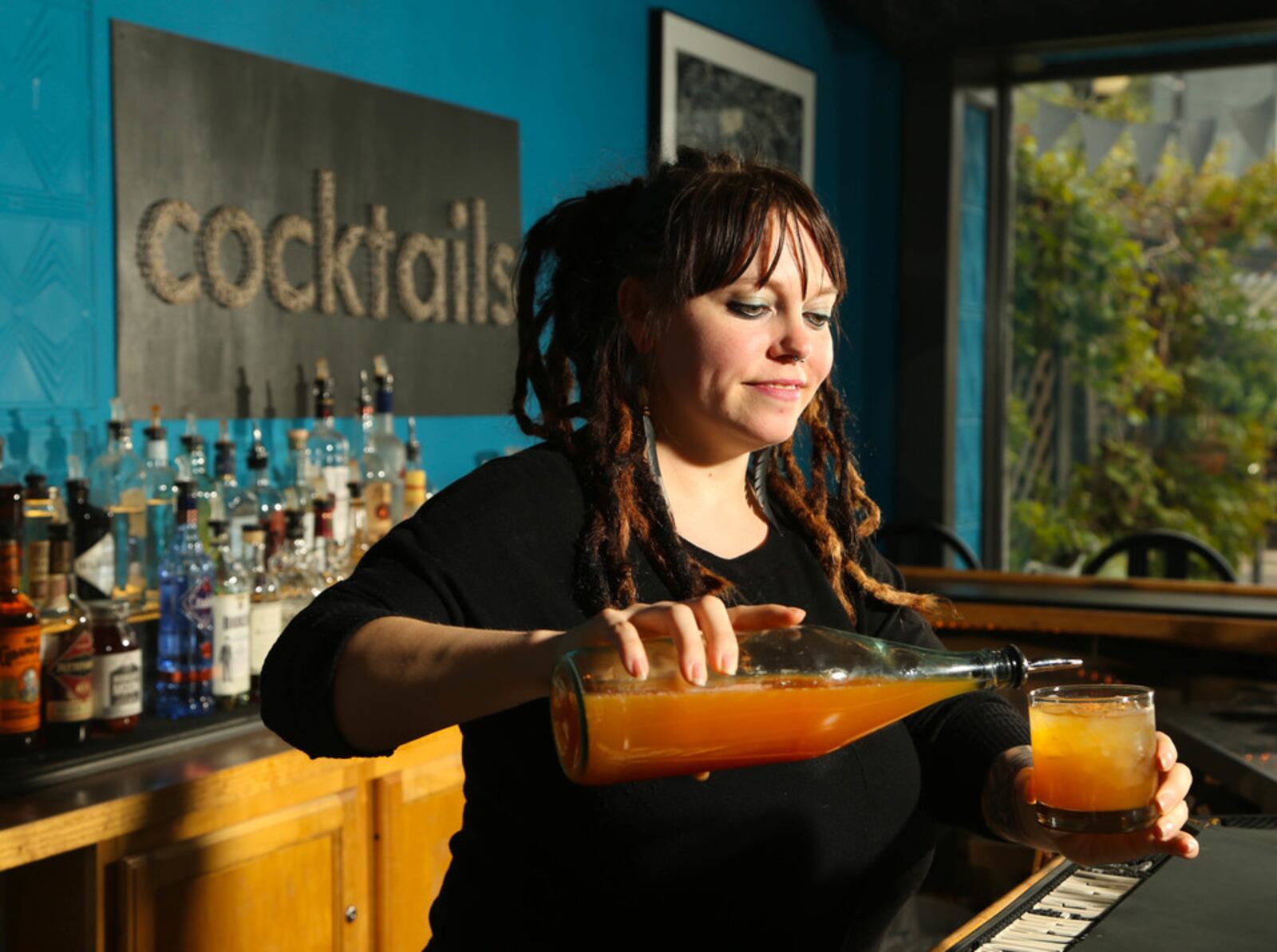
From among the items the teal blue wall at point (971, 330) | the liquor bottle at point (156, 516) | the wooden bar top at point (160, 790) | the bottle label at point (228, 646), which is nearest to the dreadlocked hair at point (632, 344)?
the wooden bar top at point (160, 790)

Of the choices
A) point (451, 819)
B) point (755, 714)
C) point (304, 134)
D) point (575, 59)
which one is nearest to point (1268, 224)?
point (575, 59)

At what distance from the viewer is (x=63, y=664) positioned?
196cm

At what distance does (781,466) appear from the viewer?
1.56m

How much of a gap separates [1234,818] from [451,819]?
1.38 metres

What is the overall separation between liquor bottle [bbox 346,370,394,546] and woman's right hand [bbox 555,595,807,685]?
1.98 meters

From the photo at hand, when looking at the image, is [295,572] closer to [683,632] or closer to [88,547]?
[88,547]

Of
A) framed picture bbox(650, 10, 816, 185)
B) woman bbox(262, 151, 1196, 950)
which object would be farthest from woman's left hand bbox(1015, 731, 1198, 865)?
framed picture bbox(650, 10, 816, 185)

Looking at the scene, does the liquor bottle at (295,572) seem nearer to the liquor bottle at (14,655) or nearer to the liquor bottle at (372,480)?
the liquor bottle at (372,480)

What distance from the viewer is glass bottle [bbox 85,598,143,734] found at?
6.59ft

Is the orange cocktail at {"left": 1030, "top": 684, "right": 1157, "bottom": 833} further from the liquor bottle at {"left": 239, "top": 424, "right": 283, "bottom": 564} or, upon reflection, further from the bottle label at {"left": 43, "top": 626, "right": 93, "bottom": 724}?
the liquor bottle at {"left": 239, "top": 424, "right": 283, "bottom": 564}

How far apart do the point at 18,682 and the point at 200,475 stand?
729 millimetres

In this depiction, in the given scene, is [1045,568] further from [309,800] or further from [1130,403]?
[309,800]

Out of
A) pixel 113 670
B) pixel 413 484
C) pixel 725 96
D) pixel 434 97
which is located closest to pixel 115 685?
pixel 113 670

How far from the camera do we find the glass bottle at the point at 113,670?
2.01 m
